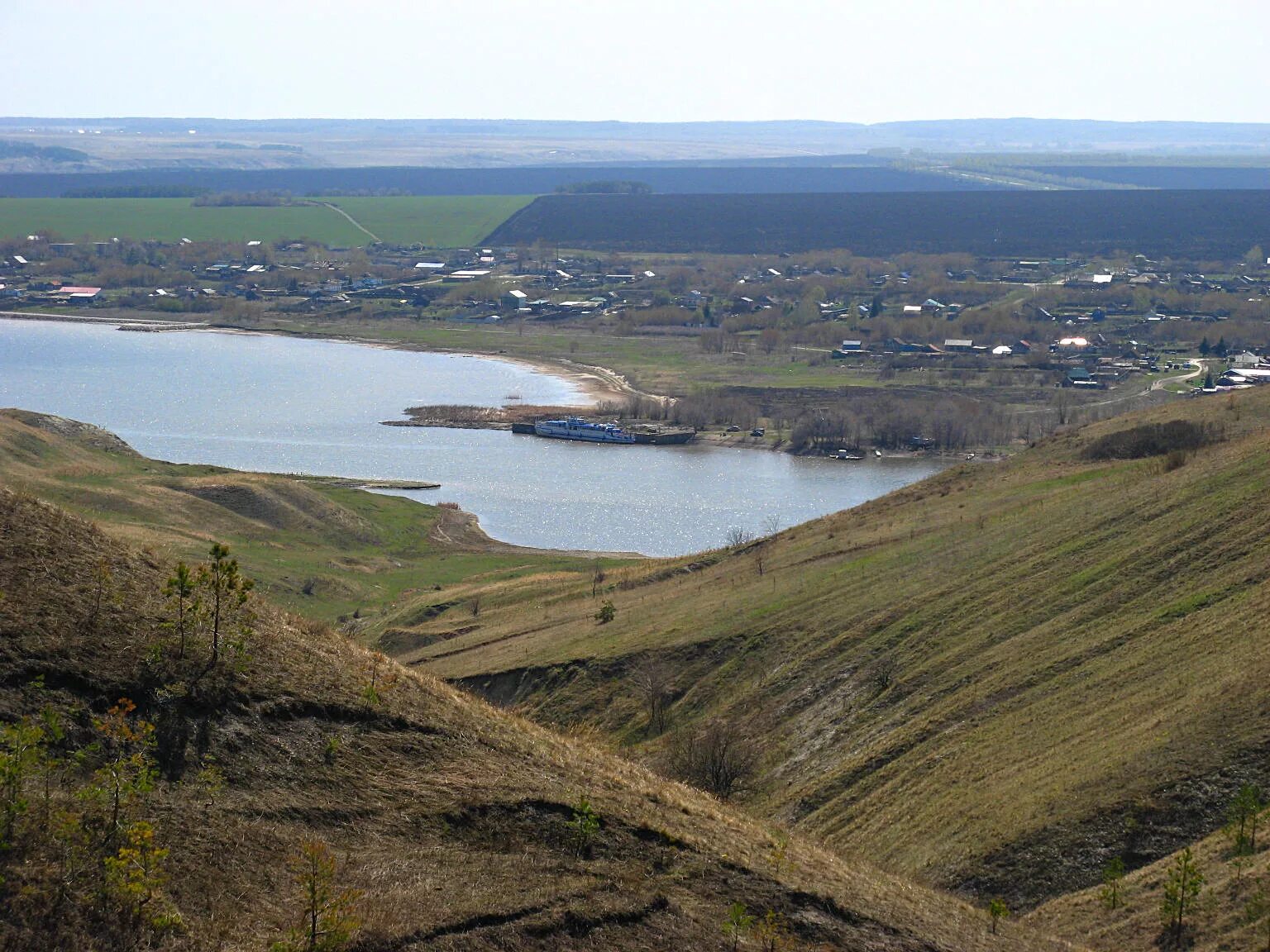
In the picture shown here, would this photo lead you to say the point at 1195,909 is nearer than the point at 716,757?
Yes

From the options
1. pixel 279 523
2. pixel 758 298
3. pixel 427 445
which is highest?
pixel 758 298

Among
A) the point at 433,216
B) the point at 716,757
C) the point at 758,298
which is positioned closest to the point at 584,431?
the point at 758,298

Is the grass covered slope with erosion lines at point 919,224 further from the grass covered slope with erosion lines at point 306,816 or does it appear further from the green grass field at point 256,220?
the grass covered slope with erosion lines at point 306,816

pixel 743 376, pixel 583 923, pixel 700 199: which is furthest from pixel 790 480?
pixel 700 199

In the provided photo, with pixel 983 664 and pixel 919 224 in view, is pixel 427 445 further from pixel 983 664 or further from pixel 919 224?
pixel 919 224

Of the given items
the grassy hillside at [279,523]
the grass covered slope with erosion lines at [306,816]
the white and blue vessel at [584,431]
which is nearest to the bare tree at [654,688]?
the grass covered slope with erosion lines at [306,816]

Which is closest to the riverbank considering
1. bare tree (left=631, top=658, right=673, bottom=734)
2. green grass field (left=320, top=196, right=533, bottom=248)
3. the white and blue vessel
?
the white and blue vessel
